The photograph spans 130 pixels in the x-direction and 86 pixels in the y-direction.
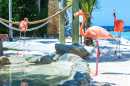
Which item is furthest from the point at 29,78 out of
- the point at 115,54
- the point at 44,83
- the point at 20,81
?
the point at 115,54

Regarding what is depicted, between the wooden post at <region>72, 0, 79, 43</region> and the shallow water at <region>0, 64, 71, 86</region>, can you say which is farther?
the wooden post at <region>72, 0, 79, 43</region>

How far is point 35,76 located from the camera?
3594 millimetres

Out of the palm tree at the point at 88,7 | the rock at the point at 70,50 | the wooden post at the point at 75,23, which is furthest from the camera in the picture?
the palm tree at the point at 88,7

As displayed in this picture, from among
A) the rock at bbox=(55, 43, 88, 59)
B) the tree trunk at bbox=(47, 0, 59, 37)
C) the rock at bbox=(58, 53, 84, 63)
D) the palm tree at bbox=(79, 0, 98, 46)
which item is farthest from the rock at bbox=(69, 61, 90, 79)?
the tree trunk at bbox=(47, 0, 59, 37)

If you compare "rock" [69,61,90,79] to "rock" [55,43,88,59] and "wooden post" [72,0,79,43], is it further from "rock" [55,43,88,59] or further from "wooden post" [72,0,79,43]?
"wooden post" [72,0,79,43]

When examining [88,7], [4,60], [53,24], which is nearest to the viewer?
[4,60]

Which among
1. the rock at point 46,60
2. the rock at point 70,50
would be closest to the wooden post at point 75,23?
the rock at point 70,50

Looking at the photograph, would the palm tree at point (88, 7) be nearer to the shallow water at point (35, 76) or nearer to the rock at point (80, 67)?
the shallow water at point (35, 76)

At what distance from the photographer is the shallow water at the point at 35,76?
3.14 m

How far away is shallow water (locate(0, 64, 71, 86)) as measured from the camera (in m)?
3.14

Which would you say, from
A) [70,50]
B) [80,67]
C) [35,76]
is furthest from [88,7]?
[35,76]

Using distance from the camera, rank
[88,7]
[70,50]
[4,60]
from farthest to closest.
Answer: [88,7]
[70,50]
[4,60]

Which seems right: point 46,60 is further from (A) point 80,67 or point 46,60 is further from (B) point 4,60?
(A) point 80,67

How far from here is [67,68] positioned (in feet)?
14.1
